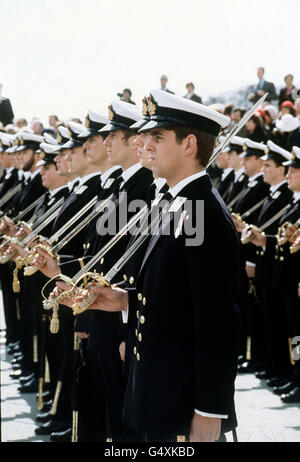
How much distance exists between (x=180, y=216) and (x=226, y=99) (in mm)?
13235

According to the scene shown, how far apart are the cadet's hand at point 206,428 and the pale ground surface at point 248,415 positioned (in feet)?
9.81

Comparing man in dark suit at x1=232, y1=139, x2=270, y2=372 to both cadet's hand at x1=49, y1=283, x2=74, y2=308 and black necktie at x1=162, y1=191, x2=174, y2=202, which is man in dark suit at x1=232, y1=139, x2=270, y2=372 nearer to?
cadet's hand at x1=49, y1=283, x2=74, y2=308

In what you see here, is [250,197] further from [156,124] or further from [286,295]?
[156,124]

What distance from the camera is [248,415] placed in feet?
22.0

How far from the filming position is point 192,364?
3.18 m

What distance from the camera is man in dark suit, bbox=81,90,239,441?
120 inches

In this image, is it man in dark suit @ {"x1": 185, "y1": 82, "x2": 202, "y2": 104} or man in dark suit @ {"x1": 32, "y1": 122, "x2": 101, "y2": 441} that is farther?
man in dark suit @ {"x1": 185, "y1": 82, "x2": 202, "y2": 104}

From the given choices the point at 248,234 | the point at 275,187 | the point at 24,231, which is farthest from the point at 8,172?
the point at 248,234

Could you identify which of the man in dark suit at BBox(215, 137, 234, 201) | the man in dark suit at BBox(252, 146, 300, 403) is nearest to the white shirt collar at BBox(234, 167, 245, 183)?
the man in dark suit at BBox(215, 137, 234, 201)

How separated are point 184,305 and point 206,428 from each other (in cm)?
49

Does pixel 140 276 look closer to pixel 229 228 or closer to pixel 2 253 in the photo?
pixel 229 228

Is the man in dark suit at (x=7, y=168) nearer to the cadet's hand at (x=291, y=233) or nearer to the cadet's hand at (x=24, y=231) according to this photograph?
the cadet's hand at (x=24, y=231)

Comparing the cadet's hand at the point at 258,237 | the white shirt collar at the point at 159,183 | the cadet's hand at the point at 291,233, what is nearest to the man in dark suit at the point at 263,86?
the cadet's hand at the point at 258,237
